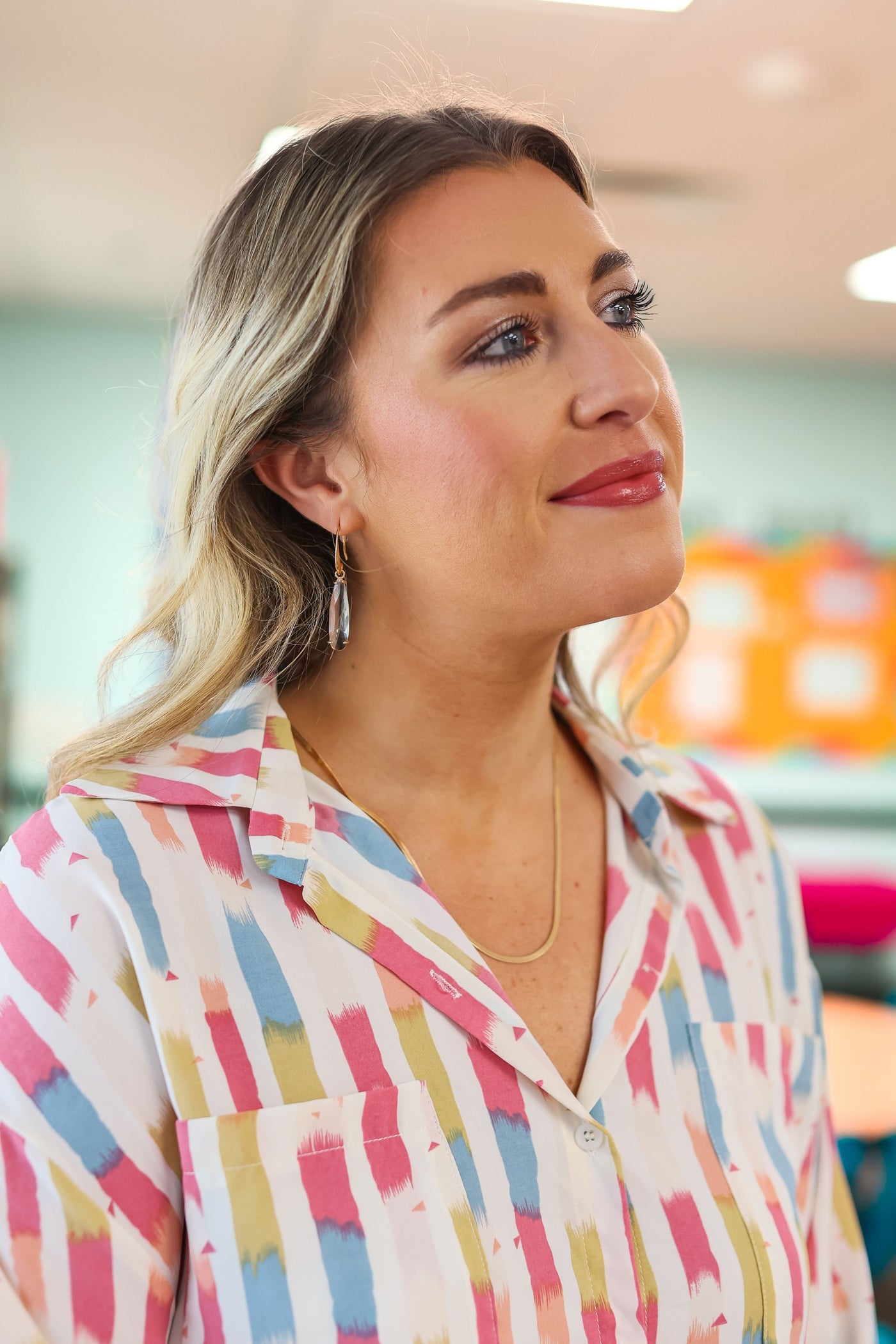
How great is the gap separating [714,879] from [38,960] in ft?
2.36

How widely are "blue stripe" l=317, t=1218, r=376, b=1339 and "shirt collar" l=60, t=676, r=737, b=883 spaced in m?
0.28

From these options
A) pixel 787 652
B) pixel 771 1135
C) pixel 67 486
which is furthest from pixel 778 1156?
pixel 787 652

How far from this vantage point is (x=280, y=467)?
1.23m

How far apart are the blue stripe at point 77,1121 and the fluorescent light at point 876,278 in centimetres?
449

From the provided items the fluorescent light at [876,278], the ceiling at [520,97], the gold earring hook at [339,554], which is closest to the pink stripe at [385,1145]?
the gold earring hook at [339,554]

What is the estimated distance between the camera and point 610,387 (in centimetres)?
106

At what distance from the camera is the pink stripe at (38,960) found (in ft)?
2.87

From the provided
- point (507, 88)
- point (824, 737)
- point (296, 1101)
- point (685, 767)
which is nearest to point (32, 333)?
point (507, 88)

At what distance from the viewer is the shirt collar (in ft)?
3.27

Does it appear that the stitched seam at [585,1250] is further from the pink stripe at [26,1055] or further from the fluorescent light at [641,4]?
the fluorescent light at [641,4]

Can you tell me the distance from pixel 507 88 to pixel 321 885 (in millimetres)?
2807

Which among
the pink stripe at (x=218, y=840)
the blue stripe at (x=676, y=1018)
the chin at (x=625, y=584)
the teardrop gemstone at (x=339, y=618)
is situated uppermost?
the teardrop gemstone at (x=339, y=618)

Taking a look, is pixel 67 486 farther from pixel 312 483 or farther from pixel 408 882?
pixel 408 882

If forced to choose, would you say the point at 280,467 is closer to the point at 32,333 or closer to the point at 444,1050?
the point at 444,1050
